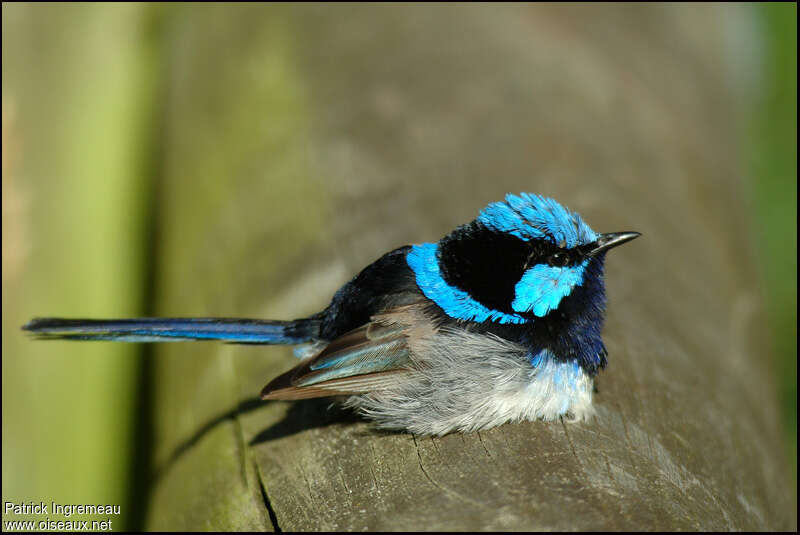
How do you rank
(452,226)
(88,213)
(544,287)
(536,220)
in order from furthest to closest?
(88,213)
(452,226)
(544,287)
(536,220)

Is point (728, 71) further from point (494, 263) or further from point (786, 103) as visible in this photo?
point (494, 263)

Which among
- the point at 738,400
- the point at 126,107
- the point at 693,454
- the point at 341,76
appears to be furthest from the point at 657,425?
the point at 126,107

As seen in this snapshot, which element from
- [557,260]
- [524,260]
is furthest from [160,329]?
[557,260]

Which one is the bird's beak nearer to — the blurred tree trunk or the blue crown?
the blue crown

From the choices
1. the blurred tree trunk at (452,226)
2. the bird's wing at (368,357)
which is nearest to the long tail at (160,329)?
the blurred tree trunk at (452,226)

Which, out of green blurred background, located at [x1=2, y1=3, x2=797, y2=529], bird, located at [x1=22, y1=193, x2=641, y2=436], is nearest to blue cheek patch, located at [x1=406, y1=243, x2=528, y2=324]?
bird, located at [x1=22, y1=193, x2=641, y2=436]

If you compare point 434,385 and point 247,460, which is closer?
point 247,460

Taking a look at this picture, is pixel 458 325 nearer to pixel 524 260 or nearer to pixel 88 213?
pixel 524 260
